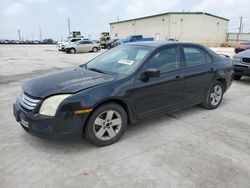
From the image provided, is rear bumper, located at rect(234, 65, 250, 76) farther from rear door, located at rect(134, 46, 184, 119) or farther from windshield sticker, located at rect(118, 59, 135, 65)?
windshield sticker, located at rect(118, 59, 135, 65)

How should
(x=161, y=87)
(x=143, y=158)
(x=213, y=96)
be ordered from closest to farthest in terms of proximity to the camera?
(x=143, y=158)
(x=161, y=87)
(x=213, y=96)

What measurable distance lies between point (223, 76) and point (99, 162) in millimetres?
3409

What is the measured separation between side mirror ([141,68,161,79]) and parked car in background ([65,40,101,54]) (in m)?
19.9

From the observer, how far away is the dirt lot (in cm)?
239

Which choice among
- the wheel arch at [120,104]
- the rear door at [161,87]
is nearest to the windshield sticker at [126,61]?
the rear door at [161,87]

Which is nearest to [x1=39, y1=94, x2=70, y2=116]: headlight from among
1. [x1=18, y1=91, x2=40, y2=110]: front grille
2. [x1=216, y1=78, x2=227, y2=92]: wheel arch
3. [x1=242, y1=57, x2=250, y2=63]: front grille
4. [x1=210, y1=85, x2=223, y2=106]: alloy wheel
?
[x1=18, y1=91, x2=40, y2=110]: front grille

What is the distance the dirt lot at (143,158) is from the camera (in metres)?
2.39

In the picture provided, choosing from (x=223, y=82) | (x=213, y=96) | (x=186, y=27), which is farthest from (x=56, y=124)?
(x=186, y=27)

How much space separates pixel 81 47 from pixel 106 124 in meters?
20.7

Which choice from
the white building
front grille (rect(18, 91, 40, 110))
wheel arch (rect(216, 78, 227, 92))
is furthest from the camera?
the white building

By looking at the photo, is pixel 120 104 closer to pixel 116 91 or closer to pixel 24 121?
pixel 116 91

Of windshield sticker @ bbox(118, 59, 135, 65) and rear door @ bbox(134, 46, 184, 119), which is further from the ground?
windshield sticker @ bbox(118, 59, 135, 65)

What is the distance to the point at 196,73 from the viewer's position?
159 inches

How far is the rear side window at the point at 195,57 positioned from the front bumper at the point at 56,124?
2.29m
